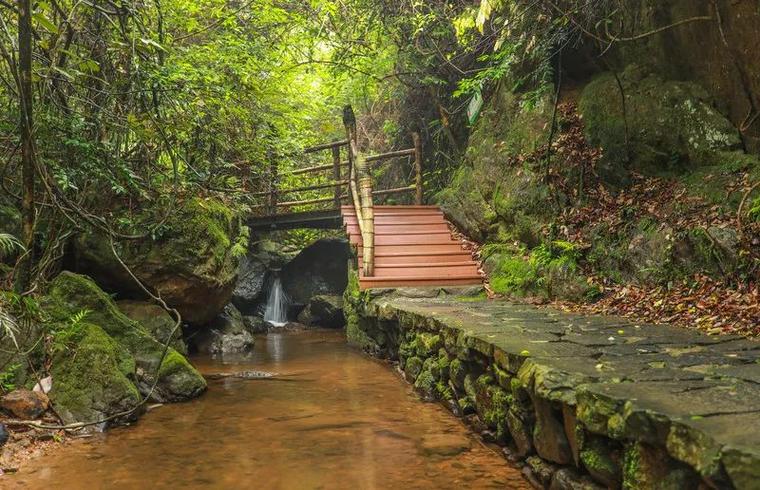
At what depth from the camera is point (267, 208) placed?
38.7 ft

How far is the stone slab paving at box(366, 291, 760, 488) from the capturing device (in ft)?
5.44

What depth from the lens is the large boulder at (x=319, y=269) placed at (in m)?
12.8

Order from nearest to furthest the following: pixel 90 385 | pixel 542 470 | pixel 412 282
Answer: pixel 542 470, pixel 90 385, pixel 412 282

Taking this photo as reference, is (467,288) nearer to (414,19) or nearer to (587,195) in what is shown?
(587,195)

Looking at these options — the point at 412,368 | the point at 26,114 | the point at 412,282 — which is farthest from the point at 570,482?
the point at 412,282

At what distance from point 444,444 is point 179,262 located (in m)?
4.55

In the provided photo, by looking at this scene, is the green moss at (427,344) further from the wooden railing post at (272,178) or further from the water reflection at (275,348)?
the wooden railing post at (272,178)

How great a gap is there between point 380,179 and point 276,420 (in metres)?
9.74

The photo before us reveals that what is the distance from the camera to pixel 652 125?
591cm

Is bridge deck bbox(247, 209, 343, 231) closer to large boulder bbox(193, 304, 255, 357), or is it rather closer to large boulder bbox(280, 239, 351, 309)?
large boulder bbox(280, 239, 351, 309)

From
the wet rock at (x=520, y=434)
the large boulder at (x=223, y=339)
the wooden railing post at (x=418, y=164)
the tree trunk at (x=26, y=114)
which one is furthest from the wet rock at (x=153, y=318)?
the wooden railing post at (x=418, y=164)

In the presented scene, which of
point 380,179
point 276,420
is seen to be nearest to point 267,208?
point 380,179

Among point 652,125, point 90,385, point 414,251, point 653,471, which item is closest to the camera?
point 653,471

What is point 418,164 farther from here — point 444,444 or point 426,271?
point 444,444
